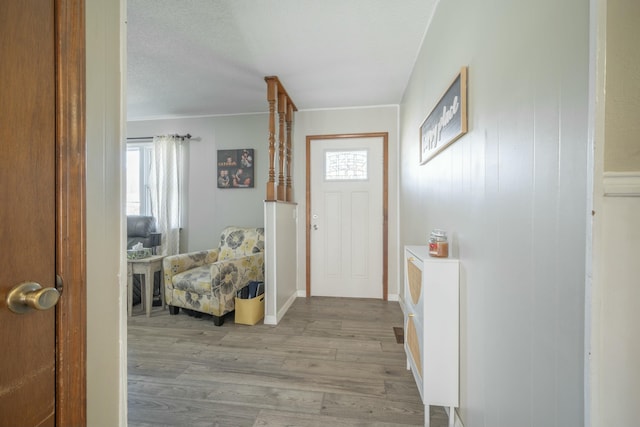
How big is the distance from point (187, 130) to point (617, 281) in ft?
13.6

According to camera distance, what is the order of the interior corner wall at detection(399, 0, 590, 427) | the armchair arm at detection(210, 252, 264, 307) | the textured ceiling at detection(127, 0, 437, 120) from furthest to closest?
the armchair arm at detection(210, 252, 264, 307) < the textured ceiling at detection(127, 0, 437, 120) < the interior corner wall at detection(399, 0, 590, 427)

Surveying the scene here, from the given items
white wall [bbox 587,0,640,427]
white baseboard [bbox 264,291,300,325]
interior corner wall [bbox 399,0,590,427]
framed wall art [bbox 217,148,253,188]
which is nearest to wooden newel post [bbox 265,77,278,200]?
framed wall art [bbox 217,148,253,188]

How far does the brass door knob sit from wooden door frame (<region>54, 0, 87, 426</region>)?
64mm

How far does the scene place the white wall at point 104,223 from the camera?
2.18 feet

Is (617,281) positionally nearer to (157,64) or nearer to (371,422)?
(371,422)

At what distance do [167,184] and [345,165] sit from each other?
2459 mm

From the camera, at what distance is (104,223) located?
70 cm

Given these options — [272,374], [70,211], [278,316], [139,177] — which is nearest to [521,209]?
[70,211]

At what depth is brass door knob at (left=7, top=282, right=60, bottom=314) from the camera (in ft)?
1.59

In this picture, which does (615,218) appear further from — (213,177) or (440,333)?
(213,177)

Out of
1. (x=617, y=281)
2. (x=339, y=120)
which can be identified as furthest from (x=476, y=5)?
(x=339, y=120)

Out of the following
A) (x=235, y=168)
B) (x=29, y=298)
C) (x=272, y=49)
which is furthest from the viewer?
(x=235, y=168)

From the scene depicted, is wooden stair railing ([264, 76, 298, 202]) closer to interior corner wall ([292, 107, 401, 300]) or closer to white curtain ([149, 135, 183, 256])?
interior corner wall ([292, 107, 401, 300])

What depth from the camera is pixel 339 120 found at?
10.7ft
